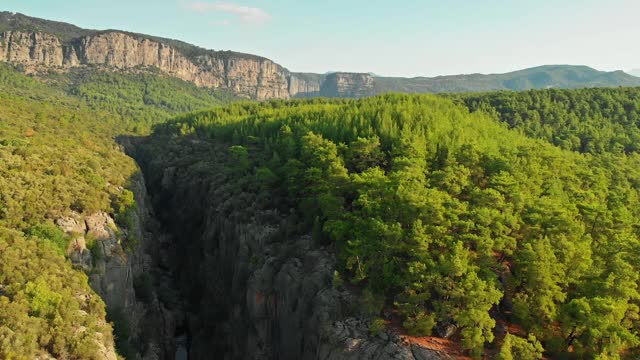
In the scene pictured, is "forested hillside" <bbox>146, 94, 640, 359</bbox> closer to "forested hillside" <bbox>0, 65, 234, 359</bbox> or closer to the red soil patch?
the red soil patch

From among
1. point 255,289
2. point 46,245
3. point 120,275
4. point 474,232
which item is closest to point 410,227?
point 474,232

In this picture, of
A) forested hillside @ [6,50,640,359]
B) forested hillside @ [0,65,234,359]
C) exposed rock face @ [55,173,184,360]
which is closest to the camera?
forested hillside @ [0,65,234,359]

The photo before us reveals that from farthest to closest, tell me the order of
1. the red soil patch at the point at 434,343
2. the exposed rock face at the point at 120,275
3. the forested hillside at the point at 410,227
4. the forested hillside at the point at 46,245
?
the exposed rock face at the point at 120,275, the red soil patch at the point at 434,343, the forested hillside at the point at 410,227, the forested hillside at the point at 46,245

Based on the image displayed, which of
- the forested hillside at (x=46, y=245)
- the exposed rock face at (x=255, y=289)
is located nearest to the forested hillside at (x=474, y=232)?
the exposed rock face at (x=255, y=289)

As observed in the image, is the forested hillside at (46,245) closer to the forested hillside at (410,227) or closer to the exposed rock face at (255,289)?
the forested hillside at (410,227)

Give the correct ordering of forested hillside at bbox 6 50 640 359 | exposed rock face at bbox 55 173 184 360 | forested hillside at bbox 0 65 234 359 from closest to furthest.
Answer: forested hillside at bbox 0 65 234 359 < forested hillside at bbox 6 50 640 359 < exposed rock face at bbox 55 173 184 360

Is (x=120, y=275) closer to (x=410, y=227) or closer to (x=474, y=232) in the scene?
(x=410, y=227)

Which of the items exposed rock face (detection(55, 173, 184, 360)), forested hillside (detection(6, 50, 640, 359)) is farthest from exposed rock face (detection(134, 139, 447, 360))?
exposed rock face (detection(55, 173, 184, 360))
